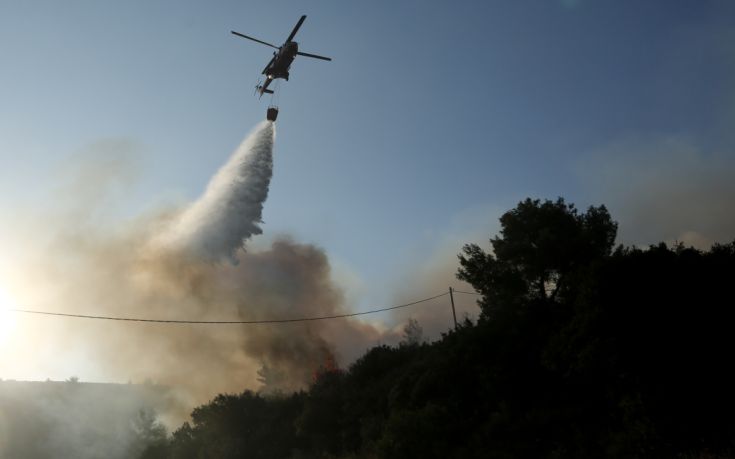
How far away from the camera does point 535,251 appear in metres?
44.5

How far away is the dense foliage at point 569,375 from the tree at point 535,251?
17 centimetres

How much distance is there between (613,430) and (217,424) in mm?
38155

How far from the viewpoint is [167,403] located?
267 ft

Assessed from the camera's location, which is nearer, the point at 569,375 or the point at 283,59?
the point at 569,375

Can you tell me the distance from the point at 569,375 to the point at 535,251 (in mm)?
16673

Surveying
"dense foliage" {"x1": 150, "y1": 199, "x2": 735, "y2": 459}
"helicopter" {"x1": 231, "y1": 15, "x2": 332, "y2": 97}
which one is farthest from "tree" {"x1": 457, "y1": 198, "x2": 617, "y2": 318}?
"helicopter" {"x1": 231, "y1": 15, "x2": 332, "y2": 97}

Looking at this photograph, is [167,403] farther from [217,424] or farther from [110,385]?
[217,424]

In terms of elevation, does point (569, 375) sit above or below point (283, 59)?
below

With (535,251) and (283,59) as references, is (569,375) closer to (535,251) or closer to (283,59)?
(535,251)

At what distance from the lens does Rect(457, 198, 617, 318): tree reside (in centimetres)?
4372

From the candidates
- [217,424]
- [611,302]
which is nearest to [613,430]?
[611,302]

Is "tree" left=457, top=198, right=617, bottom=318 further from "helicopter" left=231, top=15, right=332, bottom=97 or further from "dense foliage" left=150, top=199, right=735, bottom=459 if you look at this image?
"helicopter" left=231, top=15, right=332, bottom=97

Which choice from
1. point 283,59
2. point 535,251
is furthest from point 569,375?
point 283,59

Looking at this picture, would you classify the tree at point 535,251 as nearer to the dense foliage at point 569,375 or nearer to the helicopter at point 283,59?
the dense foliage at point 569,375
